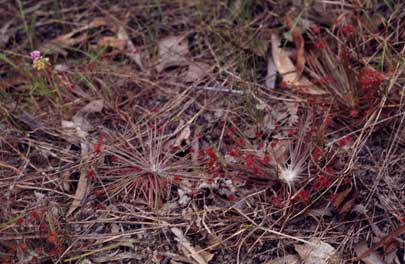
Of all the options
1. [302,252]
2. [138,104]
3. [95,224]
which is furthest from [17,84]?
[302,252]

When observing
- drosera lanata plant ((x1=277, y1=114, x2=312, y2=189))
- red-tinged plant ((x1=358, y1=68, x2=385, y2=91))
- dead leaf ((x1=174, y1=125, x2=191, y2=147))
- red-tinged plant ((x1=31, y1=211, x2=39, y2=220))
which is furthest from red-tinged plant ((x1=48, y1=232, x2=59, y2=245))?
red-tinged plant ((x1=358, y1=68, x2=385, y2=91))

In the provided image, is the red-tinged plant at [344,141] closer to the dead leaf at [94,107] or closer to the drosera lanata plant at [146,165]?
the drosera lanata plant at [146,165]

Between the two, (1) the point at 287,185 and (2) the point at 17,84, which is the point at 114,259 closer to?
(1) the point at 287,185

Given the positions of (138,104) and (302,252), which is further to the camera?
(138,104)

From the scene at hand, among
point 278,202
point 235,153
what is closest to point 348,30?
point 235,153

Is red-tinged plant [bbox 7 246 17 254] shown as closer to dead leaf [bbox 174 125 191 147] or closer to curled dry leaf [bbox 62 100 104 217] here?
curled dry leaf [bbox 62 100 104 217]

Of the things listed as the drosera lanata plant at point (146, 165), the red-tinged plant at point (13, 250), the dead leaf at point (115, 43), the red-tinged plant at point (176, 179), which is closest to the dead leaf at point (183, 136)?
the drosera lanata plant at point (146, 165)
